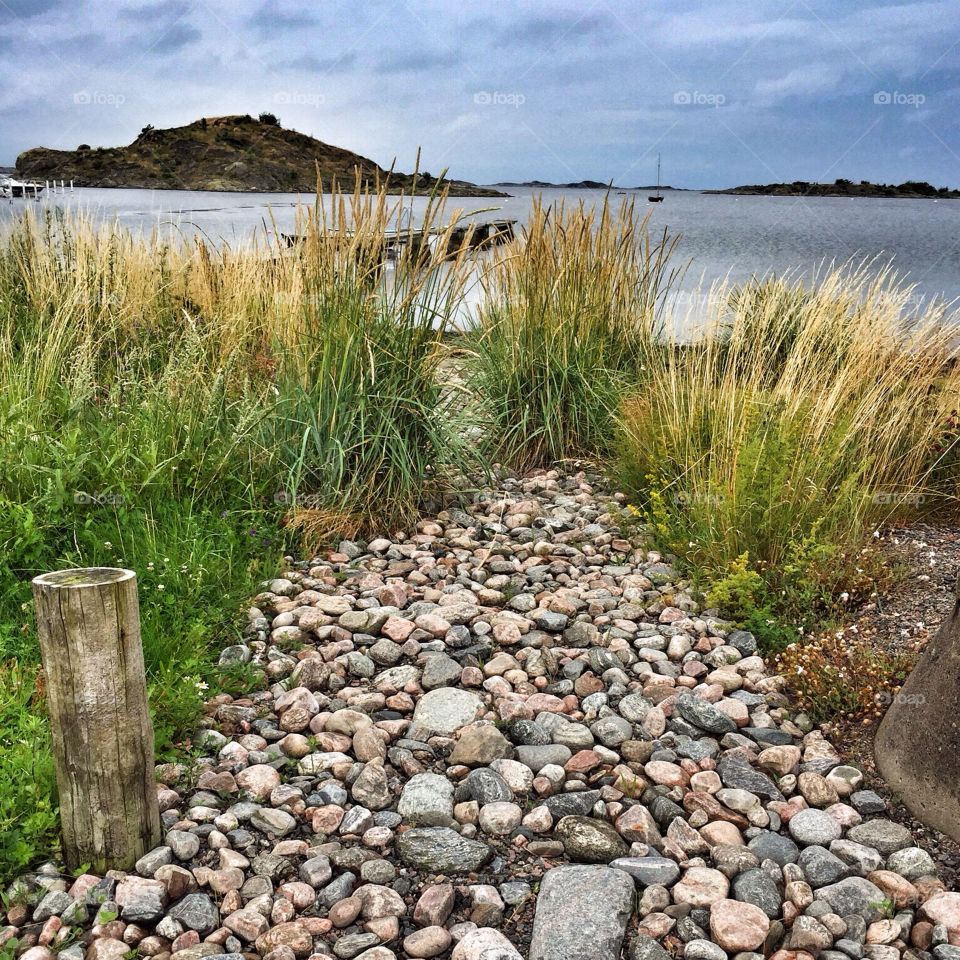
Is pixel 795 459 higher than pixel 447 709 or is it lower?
higher

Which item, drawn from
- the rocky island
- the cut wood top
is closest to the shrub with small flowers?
the cut wood top

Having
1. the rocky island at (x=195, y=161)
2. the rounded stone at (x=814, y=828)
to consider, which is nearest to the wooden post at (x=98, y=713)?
the rounded stone at (x=814, y=828)

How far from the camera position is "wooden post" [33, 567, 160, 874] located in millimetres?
1914

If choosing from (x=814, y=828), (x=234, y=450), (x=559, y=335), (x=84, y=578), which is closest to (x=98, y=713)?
(x=84, y=578)

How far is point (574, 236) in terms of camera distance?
552 centimetres

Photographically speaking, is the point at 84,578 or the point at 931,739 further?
the point at 931,739

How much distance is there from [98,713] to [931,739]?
212 cm

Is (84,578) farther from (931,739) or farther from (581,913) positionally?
(931,739)

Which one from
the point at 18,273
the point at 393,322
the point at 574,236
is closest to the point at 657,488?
the point at 393,322

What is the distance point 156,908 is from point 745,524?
8.53ft

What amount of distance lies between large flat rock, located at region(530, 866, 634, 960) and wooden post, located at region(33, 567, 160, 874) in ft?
3.15

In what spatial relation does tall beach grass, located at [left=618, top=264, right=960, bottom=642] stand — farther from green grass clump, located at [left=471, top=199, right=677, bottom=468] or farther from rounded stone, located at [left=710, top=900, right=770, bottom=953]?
rounded stone, located at [left=710, top=900, right=770, bottom=953]

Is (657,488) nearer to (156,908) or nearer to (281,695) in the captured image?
(281,695)

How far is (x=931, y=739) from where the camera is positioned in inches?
93.4
